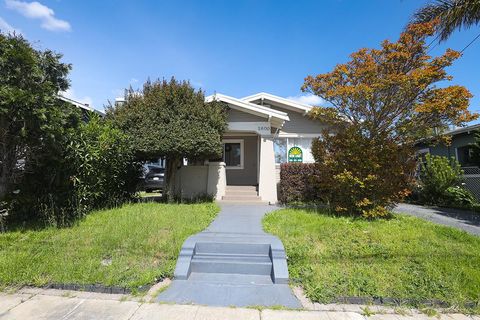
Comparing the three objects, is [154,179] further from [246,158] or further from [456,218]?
[456,218]

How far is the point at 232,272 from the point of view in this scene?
4.87m

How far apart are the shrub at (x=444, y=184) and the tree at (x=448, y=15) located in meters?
4.66

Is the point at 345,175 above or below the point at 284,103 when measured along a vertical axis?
below

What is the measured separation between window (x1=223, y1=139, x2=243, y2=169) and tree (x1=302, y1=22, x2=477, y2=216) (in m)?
5.48

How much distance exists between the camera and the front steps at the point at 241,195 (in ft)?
36.7

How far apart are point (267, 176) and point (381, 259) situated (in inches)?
252

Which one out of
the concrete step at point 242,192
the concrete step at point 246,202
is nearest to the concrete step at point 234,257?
the concrete step at point 246,202

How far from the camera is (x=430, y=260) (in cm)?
485

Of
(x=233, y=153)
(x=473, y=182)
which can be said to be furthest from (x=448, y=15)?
(x=233, y=153)

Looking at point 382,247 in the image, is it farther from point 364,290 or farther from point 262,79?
point 262,79

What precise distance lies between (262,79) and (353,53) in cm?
675

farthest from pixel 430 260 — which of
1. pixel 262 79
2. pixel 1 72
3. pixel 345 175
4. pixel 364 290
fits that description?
pixel 262 79

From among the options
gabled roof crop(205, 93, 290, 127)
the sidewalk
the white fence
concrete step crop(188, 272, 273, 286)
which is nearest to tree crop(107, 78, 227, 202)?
gabled roof crop(205, 93, 290, 127)

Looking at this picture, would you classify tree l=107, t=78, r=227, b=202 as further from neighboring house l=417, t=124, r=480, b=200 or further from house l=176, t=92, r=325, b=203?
neighboring house l=417, t=124, r=480, b=200
